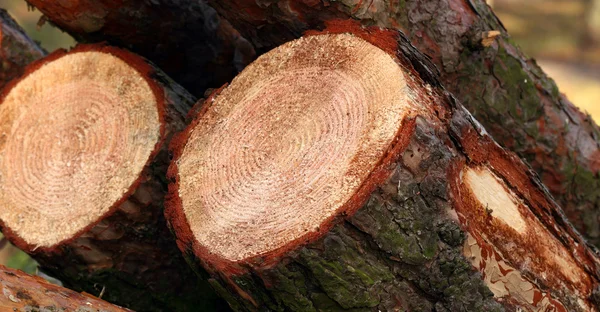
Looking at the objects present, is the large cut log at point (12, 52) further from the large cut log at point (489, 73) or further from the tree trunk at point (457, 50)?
the large cut log at point (489, 73)

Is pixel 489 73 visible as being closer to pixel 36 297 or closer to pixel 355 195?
pixel 355 195

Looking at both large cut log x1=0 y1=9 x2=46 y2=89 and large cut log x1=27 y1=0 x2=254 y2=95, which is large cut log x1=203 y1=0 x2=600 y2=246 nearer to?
large cut log x1=27 y1=0 x2=254 y2=95

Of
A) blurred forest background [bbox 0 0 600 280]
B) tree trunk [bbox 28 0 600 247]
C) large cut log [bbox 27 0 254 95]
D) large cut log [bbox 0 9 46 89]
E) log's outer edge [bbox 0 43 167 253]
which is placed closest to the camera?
log's outer edge [bbox 0 43 167 253]

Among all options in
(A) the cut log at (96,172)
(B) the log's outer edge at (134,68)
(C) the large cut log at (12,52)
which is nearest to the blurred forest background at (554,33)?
(C) the large cut log at (12,52)

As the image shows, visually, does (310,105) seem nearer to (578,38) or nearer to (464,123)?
(464,123)

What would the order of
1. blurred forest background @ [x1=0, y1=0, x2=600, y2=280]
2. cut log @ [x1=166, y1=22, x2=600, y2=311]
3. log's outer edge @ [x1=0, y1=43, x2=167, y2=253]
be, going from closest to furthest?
cut log @ [x1=166, y1=22, x2=600, y2=311] < log's outer edge @ [x1=0, y1=43, x2=167, y2=253] < blurred forest background @ [x1=0, y1=0, x2=600, y2=280]

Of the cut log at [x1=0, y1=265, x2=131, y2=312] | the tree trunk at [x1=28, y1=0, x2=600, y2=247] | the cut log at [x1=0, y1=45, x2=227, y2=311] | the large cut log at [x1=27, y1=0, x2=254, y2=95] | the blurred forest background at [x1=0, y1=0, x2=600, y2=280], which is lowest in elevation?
the cut log at [x1=0, y1=265, x2=131, y2=312]

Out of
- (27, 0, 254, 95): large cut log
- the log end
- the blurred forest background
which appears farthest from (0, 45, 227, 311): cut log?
the blurred forest background

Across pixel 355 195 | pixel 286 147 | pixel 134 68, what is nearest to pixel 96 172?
pixel 134 68
